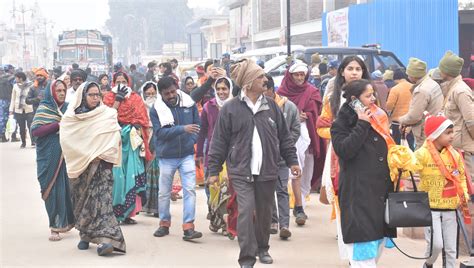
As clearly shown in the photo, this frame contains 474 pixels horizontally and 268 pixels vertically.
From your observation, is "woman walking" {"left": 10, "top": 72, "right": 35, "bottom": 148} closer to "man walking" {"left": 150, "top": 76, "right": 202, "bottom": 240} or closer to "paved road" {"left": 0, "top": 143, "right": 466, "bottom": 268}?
"paved road" {"left": 0, "top": 143, "right": 466, "bottom": 268}

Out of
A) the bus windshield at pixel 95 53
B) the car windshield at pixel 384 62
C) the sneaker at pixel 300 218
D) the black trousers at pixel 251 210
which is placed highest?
the bus windshield at pixel 95 53

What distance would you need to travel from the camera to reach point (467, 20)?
25.8 meters

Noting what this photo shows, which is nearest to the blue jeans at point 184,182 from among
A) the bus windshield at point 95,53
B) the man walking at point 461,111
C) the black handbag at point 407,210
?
the man walking at point 461,111

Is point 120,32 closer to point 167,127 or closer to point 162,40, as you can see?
point 162,40

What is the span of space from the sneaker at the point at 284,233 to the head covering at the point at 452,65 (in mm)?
2222

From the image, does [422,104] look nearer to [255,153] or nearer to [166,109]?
[255,153]

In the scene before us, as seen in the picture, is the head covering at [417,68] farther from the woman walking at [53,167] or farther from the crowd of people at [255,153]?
the woman walking at [53,167]

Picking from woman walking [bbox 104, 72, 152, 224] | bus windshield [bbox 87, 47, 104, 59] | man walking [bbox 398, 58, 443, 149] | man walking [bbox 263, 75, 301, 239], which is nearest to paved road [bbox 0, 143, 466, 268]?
man walking [bbox 263, 75, 301, 239]

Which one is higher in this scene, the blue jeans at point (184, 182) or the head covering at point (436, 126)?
the head covering at point (436, 126)

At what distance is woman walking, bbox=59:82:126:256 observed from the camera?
786cm

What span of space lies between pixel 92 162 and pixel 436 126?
10.9 feet

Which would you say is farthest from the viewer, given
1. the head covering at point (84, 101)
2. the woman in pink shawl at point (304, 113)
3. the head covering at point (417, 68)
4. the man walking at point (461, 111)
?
the head covering at point (417, 68)

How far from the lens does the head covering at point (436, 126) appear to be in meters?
6.30

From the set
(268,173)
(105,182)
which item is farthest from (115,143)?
(268,173)
